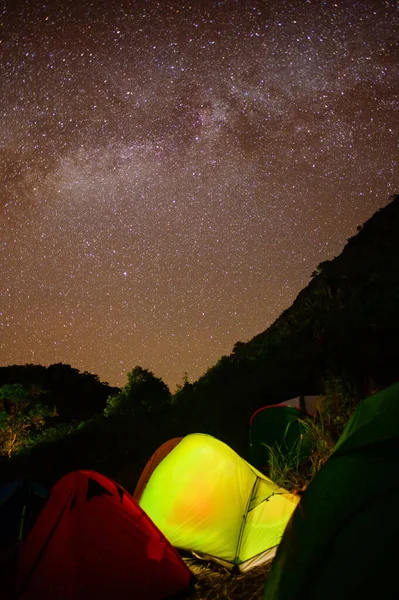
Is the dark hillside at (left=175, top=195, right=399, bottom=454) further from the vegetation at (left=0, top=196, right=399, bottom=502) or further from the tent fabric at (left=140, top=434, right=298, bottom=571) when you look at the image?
the tent fabric at (left=140, top=434, right=298, bottom=571)

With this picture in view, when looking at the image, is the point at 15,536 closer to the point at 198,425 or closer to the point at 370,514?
the point at 370,514

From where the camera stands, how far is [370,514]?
1704 mm

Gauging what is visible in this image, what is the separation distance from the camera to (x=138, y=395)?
20.0 meters

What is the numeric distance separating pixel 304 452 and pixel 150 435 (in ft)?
34.2

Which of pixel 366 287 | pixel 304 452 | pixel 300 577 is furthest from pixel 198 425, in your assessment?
pixel 300 577

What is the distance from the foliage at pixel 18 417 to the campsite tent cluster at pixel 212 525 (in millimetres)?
21007

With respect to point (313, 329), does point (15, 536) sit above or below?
below

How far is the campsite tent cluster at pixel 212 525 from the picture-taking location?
1704 mm

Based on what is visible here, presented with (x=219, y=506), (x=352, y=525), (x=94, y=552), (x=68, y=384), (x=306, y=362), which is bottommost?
(x=219, y=506)

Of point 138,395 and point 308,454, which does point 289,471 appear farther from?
point 138,395

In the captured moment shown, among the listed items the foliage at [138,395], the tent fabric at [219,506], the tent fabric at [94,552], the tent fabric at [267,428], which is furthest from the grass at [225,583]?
the foliage at [138,395]

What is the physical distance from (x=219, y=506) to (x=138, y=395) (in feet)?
51.2

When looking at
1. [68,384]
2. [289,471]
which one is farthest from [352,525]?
[68,384]

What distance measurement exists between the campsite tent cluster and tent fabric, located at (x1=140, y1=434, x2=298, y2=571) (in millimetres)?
12
